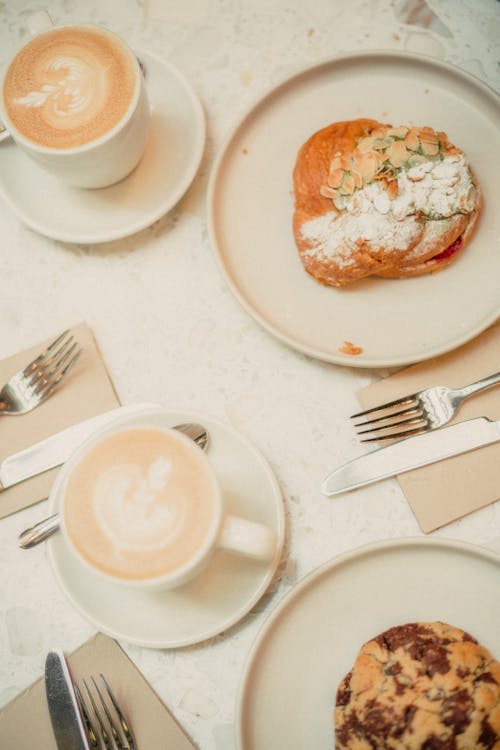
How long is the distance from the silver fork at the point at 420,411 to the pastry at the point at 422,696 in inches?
10.8

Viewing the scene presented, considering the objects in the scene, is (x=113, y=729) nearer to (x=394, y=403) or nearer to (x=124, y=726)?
(x=124, y=726)

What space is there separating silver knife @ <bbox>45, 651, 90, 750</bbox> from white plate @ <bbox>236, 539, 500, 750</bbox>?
243mm

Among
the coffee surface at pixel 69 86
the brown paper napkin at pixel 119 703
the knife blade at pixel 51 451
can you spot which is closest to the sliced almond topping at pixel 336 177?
the coffee surface at pixel 69 86

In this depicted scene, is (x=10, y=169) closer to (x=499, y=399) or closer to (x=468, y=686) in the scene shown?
(x=499, y=399)

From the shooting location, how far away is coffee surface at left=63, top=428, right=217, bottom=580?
2.69 ft

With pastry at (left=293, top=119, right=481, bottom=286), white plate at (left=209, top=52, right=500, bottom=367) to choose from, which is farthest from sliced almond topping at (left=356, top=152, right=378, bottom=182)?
white plate at (left=209, top=52, right=500, bottom=367)

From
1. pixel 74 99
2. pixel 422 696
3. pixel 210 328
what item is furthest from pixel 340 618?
pixel 74 99

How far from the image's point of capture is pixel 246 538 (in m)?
0.80

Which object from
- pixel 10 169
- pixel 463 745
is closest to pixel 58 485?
pixel 10 169

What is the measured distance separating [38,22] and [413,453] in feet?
3.08

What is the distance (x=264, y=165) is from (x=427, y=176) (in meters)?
0.25

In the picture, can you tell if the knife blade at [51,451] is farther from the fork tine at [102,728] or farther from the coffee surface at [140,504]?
the fork tine at [102,728]

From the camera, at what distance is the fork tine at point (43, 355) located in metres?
1.04

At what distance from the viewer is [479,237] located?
1042 mm
